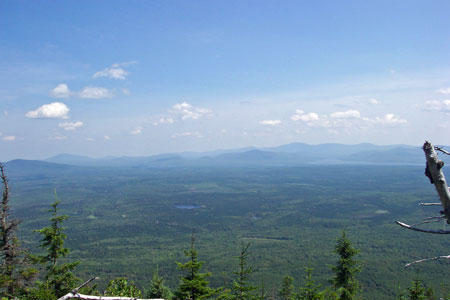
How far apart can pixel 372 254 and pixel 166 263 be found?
60123mm

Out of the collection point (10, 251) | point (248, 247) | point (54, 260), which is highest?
point (10, 251)

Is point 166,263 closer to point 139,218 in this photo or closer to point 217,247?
point 217,247

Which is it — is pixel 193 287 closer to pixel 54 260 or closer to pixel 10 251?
pixel 54 260

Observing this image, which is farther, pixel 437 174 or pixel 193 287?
pixel 193 287

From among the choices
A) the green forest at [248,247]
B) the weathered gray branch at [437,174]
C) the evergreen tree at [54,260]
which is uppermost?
the weathered gray branch at [437,174]

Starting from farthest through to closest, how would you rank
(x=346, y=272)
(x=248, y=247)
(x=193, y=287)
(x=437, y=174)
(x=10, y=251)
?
(x=248, y=247) → (x=346, y=272) → (x=10, y=251) → (x=193, y=287) → (x=437, y=174)

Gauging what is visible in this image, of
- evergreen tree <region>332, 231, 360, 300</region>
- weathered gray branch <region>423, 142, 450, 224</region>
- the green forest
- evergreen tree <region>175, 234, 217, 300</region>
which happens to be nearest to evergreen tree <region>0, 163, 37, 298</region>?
the green forest

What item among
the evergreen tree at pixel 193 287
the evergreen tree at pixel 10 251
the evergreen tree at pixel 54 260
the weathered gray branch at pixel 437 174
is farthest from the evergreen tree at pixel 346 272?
the weathered gray branch at pixel 437 174

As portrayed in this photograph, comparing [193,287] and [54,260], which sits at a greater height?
[193,287]

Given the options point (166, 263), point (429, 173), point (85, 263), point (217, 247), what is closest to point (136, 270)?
point (166, 263)

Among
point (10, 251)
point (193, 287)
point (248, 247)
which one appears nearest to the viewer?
point (193, 287)

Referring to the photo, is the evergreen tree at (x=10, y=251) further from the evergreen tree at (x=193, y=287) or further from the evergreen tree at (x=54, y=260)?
the evergreen tree at (x=193, y=287)

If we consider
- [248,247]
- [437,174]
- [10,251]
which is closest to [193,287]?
[437,174]

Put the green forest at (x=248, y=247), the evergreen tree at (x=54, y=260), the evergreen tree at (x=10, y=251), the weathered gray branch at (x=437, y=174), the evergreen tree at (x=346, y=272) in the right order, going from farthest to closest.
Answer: the evergreen tree at (x=346, y=272), the green forest at (x=248, y=247), the evergreen tree at (x=10, y=251), the evergreen tree at (x=54, y=260), the weathered gray branch at (x=437, y=174)
